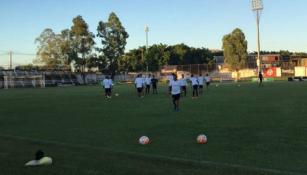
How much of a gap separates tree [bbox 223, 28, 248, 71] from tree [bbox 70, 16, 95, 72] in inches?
1078

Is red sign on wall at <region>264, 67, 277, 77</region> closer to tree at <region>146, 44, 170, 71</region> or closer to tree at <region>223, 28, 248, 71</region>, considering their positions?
tree at <region>223, 28, 248, 71</region>

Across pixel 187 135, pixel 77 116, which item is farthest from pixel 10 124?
pixel 187 135

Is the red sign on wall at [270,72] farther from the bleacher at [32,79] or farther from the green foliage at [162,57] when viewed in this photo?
the bleacher at [32,79]

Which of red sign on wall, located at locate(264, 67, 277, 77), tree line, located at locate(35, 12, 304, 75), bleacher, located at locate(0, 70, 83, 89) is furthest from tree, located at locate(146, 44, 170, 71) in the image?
red sign on wall, located at locate(264, 67, 277, 77)

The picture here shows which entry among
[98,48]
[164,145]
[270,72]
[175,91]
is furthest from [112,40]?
[164,145]

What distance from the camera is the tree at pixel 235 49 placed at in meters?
97.9

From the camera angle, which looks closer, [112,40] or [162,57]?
[112,40]

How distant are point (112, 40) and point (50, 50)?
1471 cm

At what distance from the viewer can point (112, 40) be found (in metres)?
98.3

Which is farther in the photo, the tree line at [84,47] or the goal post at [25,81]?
the tree line at [84,47]

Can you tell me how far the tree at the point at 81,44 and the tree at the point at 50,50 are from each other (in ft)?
10.8

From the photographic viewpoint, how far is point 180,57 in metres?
124

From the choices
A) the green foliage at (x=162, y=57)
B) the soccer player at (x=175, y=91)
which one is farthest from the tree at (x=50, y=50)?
the soccer player at (x=175, y=91)

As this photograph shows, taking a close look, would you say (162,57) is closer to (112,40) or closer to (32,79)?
(112,40)
